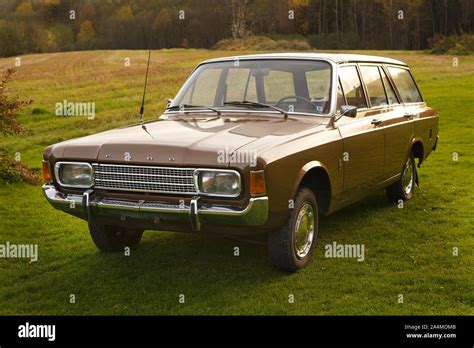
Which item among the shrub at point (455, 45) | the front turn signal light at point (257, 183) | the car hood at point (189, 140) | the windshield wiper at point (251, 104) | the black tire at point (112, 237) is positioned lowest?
the black tire at point (112, 237)

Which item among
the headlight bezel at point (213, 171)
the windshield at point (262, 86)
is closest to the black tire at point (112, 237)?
the windshield at point (262, 86)

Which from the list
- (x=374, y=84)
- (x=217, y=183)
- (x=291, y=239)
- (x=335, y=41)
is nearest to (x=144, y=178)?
(x=217, y=183)

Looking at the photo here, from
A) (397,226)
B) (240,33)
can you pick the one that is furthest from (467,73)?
(397,226)

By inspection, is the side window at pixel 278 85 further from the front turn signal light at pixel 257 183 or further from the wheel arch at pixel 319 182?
the front turn signal light at pixel 257 183

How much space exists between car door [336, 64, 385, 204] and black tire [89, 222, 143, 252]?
231 cm

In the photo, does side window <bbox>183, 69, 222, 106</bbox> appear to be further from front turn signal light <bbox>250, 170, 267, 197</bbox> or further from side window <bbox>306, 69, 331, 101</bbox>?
front turn signal light <bbox>250, 170, 267, 197</bbox>

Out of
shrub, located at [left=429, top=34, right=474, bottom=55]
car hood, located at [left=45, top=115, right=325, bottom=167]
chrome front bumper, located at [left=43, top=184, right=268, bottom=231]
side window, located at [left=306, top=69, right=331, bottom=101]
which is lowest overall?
chrome front bumper, located at [left=43, top=184, right=268, bottom=231]

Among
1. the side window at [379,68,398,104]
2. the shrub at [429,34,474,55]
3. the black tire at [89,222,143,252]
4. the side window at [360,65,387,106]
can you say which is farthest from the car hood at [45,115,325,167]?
the shrub at [429,34,474,55]

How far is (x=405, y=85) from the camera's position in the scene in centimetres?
853

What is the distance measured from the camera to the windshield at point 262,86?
635cm

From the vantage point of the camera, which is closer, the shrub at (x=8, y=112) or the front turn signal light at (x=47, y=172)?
the front turn signal light at (x=47, y=172)

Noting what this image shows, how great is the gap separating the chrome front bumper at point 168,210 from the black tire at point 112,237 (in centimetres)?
77

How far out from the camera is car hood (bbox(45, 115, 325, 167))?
491 centimetres
